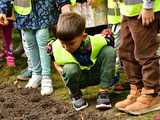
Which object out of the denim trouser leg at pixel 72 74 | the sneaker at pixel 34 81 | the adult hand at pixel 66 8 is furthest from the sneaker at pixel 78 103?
the adult hand at pixel 66 8

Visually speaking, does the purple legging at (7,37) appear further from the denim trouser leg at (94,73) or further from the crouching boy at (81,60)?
the denim trouser leg at (94,73)

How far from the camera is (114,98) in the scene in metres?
4.45

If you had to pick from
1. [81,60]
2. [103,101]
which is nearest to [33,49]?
[81,60]

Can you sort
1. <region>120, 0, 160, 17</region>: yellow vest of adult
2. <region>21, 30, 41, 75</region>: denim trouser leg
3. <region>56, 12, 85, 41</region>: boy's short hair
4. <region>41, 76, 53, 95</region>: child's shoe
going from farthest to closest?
1. <region>21, 30, 41, 75</region>: denim trouser leg
2. <region>41, 76, 53, 95</region>: child's shoe
3. <region>56, 12, 85, 41</region>: boy's short hair
4. <region>120, 0, 160, 17</region>: yellow vest of adult

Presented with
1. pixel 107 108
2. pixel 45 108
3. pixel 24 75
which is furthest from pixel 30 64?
pixel 107 108

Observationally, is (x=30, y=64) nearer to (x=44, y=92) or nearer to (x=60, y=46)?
(x=44, y=92)

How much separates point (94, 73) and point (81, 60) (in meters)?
0.18

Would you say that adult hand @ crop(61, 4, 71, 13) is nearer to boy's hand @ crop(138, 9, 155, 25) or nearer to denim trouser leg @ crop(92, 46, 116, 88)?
denim trouser leg @ crop(92, 46, 116, 88)

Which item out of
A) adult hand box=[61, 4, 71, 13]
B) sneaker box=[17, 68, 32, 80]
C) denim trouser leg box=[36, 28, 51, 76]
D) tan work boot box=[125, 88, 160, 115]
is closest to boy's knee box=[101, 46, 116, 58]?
tan work boot box=[125, 88, 160, 115]

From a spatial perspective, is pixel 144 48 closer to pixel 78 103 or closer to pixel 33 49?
pixel 78 103

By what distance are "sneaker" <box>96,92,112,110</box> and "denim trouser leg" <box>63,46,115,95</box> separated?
3.1 inches

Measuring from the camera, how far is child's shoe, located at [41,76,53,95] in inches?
188

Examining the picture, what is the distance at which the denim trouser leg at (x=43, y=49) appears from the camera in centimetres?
480

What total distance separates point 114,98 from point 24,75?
1.19 meters
